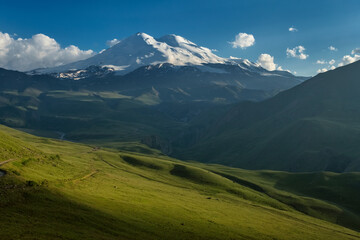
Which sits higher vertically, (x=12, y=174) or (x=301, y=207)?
(x=12, y=174)

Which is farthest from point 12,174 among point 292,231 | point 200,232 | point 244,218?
point 292,231

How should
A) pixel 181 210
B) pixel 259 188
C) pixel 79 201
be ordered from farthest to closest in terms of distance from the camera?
pixel 259 188 → pixel 181 210 → pixel 79 201

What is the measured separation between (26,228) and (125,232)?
14.5 meters

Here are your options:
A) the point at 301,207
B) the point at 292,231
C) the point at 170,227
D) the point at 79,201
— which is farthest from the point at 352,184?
the point at 79,201

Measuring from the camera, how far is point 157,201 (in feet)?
262

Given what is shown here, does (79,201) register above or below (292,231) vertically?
above

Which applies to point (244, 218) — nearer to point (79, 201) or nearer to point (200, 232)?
point (200, 232)

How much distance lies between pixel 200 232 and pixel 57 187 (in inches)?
1111

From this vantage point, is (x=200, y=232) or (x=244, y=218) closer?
(x=200, y=232)

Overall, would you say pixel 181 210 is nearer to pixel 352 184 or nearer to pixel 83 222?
pixel 83 222

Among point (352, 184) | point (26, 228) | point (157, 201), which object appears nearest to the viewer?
point (26, 228)

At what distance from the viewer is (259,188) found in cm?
16212

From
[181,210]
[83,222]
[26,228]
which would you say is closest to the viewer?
[26,228]

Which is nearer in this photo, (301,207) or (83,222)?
(83,222)
